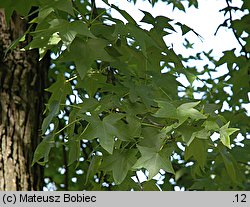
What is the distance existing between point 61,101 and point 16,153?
1.87 feet

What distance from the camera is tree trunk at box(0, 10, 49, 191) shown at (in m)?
2.21

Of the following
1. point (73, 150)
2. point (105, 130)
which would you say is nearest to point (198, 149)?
point (105, 130)

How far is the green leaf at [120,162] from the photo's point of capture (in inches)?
62.2

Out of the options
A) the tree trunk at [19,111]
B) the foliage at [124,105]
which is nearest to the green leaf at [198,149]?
the foliage at [124,105]

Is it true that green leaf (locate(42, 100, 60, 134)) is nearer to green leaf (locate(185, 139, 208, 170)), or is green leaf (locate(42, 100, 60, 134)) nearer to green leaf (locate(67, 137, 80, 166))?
green leaf (locate(67, 137, 80, 166))

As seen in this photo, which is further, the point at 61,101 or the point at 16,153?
the point at 16,153

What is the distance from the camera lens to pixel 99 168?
5.44 feet

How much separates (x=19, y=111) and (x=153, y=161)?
97 centimetres

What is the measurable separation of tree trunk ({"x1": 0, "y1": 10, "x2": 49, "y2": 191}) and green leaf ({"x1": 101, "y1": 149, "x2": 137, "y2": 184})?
0.68 m

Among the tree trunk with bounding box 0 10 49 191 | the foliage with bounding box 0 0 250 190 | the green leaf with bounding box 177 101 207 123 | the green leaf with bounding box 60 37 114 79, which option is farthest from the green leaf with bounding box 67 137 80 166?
the tree trunk with bounding box 0 10 49 191

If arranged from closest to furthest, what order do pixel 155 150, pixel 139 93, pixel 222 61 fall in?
pixel 155 150, pixel 139 93, pixel 222 61
